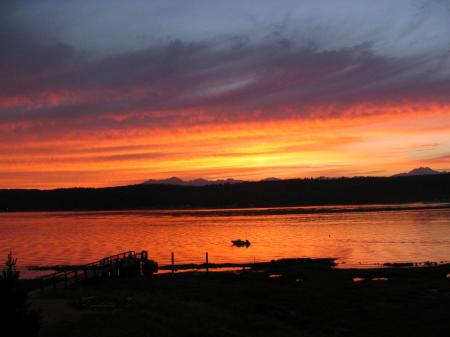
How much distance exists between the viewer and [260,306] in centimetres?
3033

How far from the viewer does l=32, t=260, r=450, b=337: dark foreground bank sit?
23484mm

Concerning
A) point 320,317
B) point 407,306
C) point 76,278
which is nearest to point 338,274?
point 407,306

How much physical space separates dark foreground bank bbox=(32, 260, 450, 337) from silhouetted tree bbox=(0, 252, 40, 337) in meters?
6.37

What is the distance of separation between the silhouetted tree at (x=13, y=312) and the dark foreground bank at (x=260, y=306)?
6368 millimetres

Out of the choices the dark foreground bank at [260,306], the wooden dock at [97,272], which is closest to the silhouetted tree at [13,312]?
the dark foreground bank at [260,306]

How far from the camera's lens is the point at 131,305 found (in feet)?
87.5

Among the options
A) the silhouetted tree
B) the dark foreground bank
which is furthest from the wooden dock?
the silhouetted tree

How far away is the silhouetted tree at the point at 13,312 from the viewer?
14.1 metres

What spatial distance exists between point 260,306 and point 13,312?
18.1 m

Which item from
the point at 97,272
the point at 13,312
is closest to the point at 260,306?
the point at 97,272

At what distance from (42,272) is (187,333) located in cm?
3794

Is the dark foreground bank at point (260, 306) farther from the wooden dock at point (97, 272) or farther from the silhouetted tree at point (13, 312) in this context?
the silhouetted tree at point (13, 312)

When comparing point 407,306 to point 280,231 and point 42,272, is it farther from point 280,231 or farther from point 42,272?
point 280,231

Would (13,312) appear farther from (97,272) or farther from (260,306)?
(97,272)
